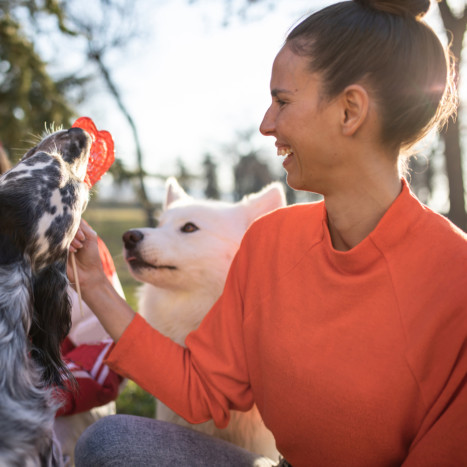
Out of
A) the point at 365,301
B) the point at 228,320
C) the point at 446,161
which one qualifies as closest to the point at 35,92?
the point at 446,161

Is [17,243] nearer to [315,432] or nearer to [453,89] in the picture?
[315,432]

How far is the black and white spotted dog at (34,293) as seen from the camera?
60.1 inches

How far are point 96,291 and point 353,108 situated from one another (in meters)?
1.33

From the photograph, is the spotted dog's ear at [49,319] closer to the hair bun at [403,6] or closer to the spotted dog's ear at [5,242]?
the spotted dog's ear at [5,242]

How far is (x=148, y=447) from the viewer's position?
2.00 metres

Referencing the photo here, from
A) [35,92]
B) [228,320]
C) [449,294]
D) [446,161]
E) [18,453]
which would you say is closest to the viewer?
[18,453]

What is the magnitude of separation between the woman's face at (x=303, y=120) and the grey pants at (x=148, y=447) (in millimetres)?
1254

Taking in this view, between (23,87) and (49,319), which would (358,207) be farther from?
(23,87)

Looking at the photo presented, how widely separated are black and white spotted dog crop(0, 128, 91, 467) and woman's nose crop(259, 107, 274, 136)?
0.78 metres

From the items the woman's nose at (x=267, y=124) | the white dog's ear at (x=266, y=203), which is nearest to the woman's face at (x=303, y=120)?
the woman's nose at (x=267, y=124)

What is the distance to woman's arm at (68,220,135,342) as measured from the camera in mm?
2088

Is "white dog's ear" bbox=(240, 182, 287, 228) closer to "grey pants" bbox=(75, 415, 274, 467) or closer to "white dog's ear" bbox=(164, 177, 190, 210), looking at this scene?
"white dog's ear" bbox=(164, 177, 190, 210)

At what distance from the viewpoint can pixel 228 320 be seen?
87.7 inches

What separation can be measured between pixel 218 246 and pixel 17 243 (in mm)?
1639
